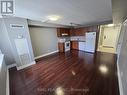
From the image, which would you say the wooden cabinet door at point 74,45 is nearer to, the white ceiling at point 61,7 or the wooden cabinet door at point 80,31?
the wooden cabinet door at point 80,31

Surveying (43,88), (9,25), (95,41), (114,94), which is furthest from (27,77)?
(95,41)

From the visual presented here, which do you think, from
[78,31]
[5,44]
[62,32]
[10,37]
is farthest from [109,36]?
[5,44]

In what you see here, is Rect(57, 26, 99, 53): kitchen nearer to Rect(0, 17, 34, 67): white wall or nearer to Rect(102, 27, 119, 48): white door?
Rect(102, 27, 119, 48): white door

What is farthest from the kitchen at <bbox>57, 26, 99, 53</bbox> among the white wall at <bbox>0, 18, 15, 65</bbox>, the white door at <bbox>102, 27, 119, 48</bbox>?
the white wall at <bbox>0, 18, 15, 65</bbox>

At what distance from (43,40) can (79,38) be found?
3.50m

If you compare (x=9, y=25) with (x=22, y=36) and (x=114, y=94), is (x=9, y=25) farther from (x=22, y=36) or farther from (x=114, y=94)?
(x=114, y=94)

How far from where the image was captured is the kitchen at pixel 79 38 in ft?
20.1

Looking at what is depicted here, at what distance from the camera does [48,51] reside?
6016 millimetres

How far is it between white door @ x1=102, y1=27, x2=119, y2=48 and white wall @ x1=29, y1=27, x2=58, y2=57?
5.26 metres

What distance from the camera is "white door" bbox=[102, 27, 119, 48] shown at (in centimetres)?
780

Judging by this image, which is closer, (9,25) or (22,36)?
(9,25)

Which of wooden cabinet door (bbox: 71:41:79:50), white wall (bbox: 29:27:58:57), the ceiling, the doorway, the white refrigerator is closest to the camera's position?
the ceiling

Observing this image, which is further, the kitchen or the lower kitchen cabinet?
the lower kitchen cabinet

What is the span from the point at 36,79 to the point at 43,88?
0.59 m
